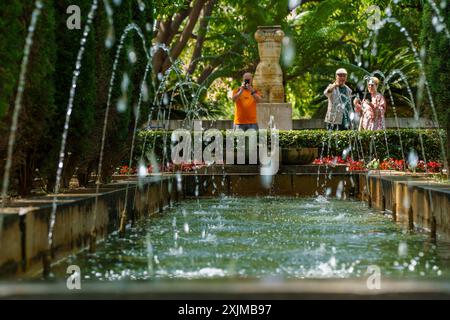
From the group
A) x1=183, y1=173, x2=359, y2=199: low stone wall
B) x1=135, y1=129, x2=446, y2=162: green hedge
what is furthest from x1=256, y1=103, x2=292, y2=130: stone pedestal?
x1=183, y1=173, x2=359, y2=199: low stone wall

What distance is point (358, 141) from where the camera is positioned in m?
19.9

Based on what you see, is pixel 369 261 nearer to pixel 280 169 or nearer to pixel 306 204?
pixel 306 204

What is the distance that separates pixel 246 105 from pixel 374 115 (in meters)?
3.02

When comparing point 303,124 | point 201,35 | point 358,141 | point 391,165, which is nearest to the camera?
point 391,165

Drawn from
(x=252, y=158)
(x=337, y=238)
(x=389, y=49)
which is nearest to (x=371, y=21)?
(x=389, y=49)

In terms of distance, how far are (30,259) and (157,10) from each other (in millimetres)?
18412

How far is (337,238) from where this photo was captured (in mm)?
8992

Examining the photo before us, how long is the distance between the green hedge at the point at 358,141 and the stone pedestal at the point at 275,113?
11.8 ft

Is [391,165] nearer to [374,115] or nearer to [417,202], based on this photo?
[374,115]

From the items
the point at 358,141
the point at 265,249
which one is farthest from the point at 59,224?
the point at 358,141

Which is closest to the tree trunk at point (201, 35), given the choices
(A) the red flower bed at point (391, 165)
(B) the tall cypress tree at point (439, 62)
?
(A) the red flower bed at point (391, 165)

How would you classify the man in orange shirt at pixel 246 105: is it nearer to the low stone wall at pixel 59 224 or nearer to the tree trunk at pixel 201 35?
the low stone wall at pixel 59 224

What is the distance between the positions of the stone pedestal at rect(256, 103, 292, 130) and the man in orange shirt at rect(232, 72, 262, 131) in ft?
16.3

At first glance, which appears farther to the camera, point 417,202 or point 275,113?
point 275,113
